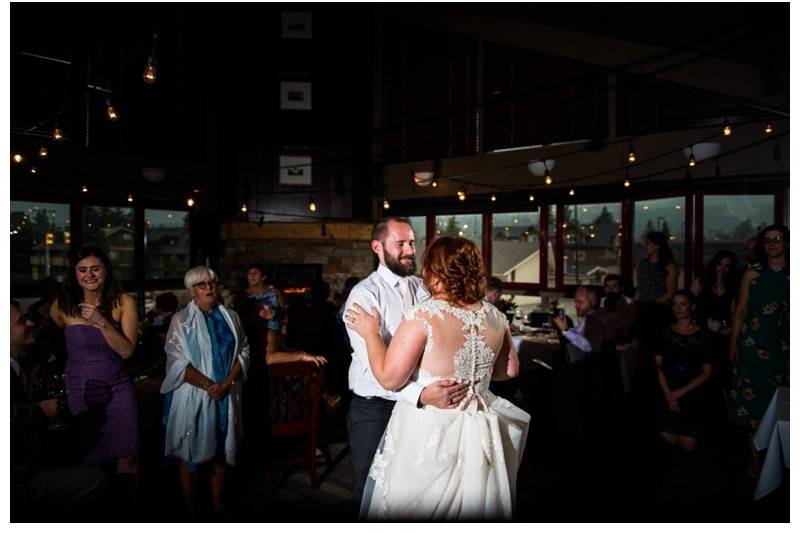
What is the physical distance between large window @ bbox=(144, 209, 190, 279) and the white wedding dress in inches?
283

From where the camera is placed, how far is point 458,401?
193 cm

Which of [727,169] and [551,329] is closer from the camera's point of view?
[551,329]

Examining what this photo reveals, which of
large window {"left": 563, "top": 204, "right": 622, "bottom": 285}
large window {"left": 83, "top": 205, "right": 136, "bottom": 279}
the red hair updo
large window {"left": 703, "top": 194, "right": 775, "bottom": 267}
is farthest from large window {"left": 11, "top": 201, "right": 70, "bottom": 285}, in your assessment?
large window {"left": 703, "top": 194, "right": 775, "bottom": 267}

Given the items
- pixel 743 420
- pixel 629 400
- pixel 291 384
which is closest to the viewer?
pixel 291 384

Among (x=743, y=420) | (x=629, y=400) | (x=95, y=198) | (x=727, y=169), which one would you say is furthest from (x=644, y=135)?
(x=95, y=198)

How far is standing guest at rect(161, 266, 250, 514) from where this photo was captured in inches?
111

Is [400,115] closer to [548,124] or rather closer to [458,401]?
[548,124]

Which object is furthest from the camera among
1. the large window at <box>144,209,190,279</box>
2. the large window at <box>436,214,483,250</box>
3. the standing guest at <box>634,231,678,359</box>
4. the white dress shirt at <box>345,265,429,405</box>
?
the large window at <box>436,214,483,250</box>

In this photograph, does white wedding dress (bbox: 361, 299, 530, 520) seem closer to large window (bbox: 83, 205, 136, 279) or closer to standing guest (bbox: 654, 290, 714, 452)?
standing guest (bbox: 654, 290, 714, 452)

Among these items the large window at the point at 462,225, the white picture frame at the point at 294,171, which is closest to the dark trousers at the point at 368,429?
the white picture frame at the point at 294,171

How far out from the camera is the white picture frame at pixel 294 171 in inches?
327

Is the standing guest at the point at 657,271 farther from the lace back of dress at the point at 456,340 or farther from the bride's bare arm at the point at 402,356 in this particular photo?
the bride's bare arm at the point at 402,356

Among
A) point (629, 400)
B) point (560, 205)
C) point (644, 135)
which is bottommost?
point (629, 400)
